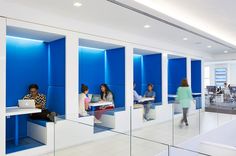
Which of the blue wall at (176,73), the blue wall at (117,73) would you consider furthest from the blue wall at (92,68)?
the blue wall at (176,73)

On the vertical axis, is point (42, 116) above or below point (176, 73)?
below

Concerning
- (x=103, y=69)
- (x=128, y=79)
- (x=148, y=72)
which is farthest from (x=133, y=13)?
(x=148, y=72)

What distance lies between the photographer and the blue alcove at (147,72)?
22.6ft

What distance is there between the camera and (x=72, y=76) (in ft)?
14.3

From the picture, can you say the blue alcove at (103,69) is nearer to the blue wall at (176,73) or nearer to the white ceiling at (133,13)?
the white ceiling at (133,13)

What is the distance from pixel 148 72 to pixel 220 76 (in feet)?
35.6

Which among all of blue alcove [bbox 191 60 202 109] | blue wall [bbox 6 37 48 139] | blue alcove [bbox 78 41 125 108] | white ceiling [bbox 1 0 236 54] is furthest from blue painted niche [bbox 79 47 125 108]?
blue alcove [bbox 191 60 202 109]

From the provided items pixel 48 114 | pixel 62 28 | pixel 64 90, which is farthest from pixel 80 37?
pixel 48 114

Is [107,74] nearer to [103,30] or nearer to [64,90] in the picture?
[103,30]

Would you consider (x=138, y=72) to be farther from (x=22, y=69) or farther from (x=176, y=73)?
(x=22, y=69)

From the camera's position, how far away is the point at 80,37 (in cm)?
448

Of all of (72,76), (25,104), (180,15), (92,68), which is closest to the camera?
(25,104)

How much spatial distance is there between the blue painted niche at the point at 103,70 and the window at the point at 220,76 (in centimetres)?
1240

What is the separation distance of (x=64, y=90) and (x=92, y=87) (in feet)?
5.49
